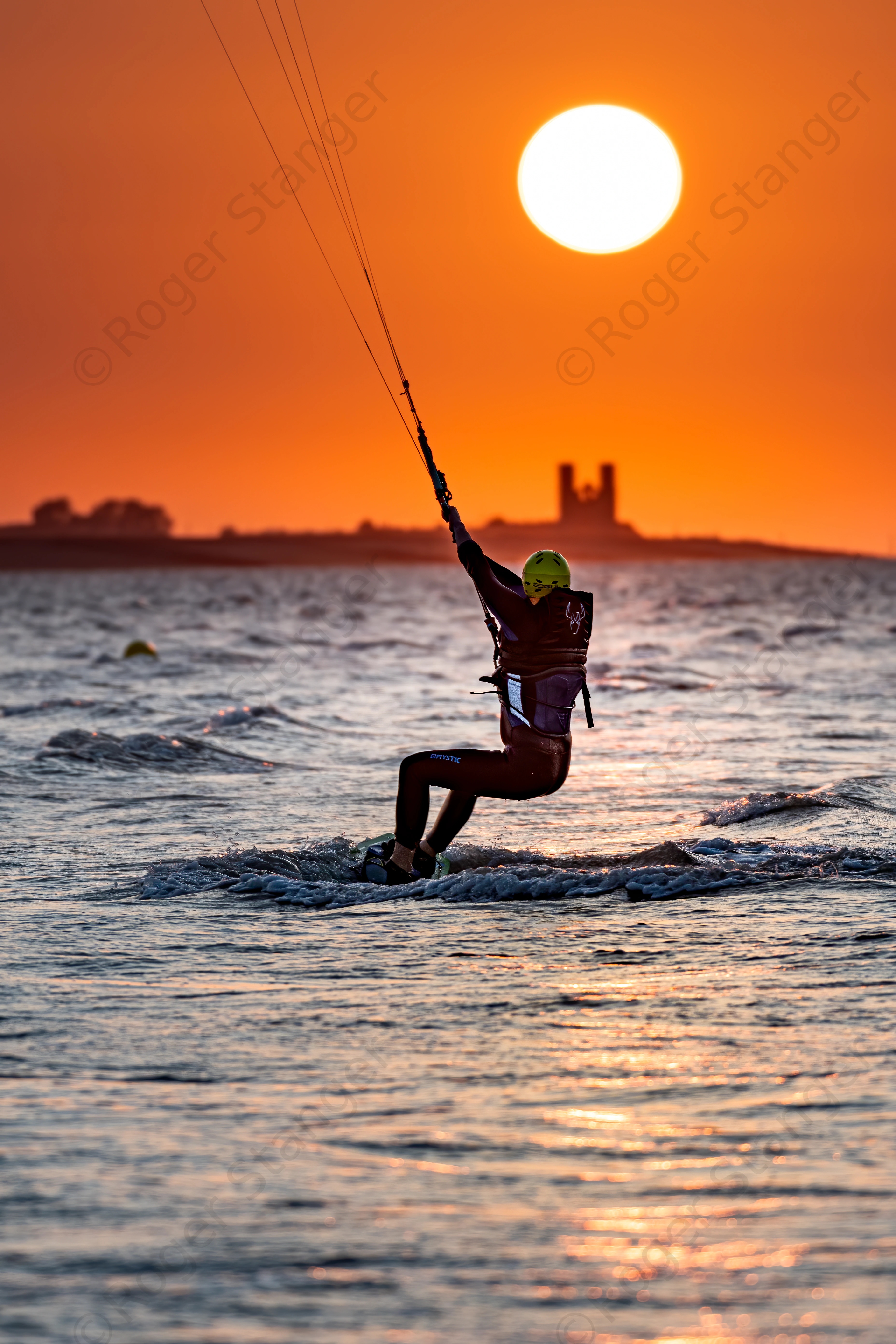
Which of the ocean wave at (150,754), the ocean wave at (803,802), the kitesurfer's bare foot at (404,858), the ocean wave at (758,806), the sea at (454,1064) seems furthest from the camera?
the ocean wave at (150,754)

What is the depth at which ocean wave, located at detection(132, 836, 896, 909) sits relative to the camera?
991 cm

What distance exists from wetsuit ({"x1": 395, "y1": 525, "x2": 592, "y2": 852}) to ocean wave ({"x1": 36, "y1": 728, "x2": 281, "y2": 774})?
682cm

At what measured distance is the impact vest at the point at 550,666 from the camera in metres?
10.1

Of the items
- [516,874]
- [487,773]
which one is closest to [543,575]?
[487,773]

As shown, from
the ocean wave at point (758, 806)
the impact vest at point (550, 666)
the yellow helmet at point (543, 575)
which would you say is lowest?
the ocean wave at point (758, 806)

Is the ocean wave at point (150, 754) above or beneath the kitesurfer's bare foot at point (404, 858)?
beneath

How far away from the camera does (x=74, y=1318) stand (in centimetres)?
415

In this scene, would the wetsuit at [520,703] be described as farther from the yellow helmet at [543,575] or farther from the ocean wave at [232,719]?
the ocean wave at [232,719]

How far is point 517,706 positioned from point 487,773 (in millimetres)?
471

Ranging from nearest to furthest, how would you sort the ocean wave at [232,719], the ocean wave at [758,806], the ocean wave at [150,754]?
the ocean wave at [758,806]
the ocean wave at [150,754]
the ocean wave at [232,719]

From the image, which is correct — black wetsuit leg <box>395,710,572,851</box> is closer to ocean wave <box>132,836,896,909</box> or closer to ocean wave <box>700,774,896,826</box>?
ocean wave <box>132,836,896,909</box>

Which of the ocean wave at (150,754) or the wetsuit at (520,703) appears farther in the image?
the ocean wave at (150,754)

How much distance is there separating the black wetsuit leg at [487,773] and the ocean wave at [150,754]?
6.76 metres

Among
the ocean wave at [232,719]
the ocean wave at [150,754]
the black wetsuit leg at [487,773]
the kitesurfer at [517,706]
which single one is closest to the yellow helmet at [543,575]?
the kitesurfer at [517,706]
